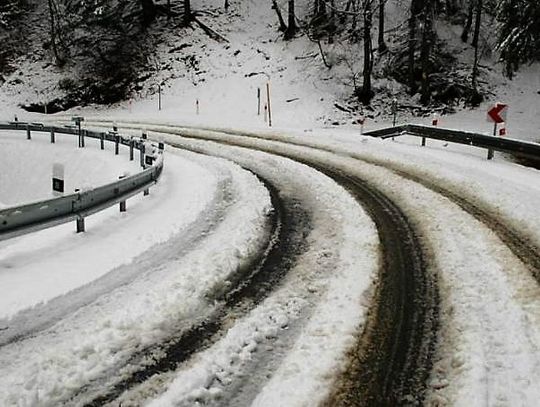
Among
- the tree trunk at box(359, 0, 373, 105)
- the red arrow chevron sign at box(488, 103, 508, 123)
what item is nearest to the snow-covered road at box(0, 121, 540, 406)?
the red arrow chevron sign at box(488, 103, 508, 123)

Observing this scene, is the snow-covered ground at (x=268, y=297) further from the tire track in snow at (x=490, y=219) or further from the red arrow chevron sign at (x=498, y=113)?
the red arrow chevron sign at (x=498, y=113)

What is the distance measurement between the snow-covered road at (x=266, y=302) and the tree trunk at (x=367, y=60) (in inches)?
690

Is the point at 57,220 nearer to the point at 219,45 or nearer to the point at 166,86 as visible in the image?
the point at 166,86

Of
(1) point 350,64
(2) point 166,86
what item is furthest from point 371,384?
(2) point 166,86

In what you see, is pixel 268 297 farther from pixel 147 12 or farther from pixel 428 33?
pixel 147 12

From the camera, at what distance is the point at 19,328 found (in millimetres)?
4941

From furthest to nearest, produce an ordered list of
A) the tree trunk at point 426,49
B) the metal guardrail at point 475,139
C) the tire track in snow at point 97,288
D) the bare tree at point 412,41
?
the bare tree at point 412,41, the tree trunk at point 426,49, the metal guardrail at point 475,139, the tire track in snow at point 97,288

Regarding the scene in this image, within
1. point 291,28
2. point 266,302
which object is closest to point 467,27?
point 291,28

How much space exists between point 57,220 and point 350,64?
26668mm

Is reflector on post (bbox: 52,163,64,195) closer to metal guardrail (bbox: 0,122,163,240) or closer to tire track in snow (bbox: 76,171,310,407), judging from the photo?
metal guardrail (bbox: 0,122,163,240)

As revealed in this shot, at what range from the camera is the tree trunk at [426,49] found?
84.4ft

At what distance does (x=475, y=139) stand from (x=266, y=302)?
1188 cm

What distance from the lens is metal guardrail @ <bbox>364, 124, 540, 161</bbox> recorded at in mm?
13781

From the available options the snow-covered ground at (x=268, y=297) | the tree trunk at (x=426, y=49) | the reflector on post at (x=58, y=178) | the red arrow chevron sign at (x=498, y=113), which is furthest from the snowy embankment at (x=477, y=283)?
the tree trunk at (x=426, y=49)
